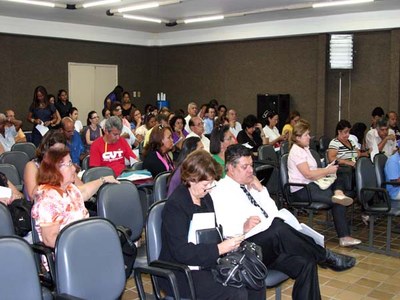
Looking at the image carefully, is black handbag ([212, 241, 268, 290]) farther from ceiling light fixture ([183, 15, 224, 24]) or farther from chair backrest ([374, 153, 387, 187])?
ceiling light fixture ([183, 15, 224, 24])

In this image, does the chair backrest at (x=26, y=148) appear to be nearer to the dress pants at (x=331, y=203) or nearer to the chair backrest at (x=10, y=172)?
the chair backrest at (x=10, y=172)

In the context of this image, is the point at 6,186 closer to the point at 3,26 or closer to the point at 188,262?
the point at 188,262

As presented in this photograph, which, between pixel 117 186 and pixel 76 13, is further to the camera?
pixel 76 13

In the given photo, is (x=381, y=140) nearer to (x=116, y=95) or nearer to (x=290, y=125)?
(x=290, y=125)

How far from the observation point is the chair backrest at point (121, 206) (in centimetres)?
367

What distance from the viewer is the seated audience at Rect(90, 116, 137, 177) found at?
547 cm

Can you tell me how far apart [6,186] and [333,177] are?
132 inches

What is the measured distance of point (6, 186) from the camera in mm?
3869

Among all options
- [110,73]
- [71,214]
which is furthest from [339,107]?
[71,214]

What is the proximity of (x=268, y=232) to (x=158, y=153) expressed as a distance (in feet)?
6.42

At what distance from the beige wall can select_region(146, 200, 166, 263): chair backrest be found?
826 centimetres

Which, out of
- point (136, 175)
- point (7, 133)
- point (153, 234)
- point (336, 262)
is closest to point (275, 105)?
point (7, 133)

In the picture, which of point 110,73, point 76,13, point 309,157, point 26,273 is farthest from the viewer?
point 110,73

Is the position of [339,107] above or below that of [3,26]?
below
